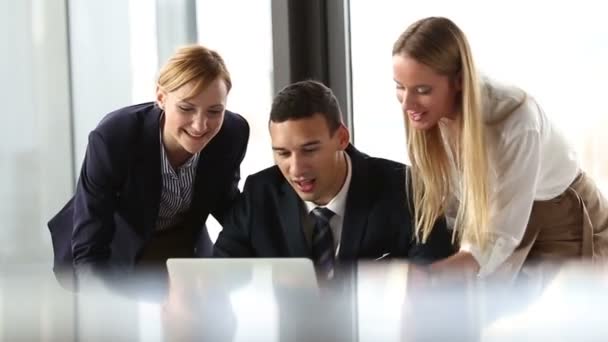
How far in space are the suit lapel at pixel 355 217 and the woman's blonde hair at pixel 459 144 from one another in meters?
0.09

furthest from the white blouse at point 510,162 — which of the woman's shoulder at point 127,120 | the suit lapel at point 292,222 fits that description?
the woman's shoulder at point 127,120

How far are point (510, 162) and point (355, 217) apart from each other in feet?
0.93

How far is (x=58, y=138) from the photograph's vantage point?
8.45ft

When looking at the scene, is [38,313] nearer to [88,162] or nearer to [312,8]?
[88,162]

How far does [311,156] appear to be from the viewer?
1845 mm

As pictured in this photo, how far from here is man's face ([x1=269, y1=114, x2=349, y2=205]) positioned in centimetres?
184

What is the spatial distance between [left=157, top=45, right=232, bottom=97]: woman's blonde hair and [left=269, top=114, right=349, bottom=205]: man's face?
16 cm

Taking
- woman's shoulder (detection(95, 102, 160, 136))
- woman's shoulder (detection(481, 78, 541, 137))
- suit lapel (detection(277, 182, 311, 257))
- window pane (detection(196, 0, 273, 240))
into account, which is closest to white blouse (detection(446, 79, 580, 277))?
woman's shoulder (detection(481, 78, 541, 137))

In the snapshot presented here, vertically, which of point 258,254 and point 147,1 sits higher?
point 147,1

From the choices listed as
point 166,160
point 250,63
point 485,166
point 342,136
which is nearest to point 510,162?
point 485,166

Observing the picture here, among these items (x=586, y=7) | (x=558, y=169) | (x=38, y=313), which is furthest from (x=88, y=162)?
(x=586, y=7)

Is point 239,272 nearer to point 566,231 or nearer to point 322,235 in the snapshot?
point 322,235

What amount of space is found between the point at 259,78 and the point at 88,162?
27.7 inches

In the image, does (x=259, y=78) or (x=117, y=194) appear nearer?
(x=117, y=194)
